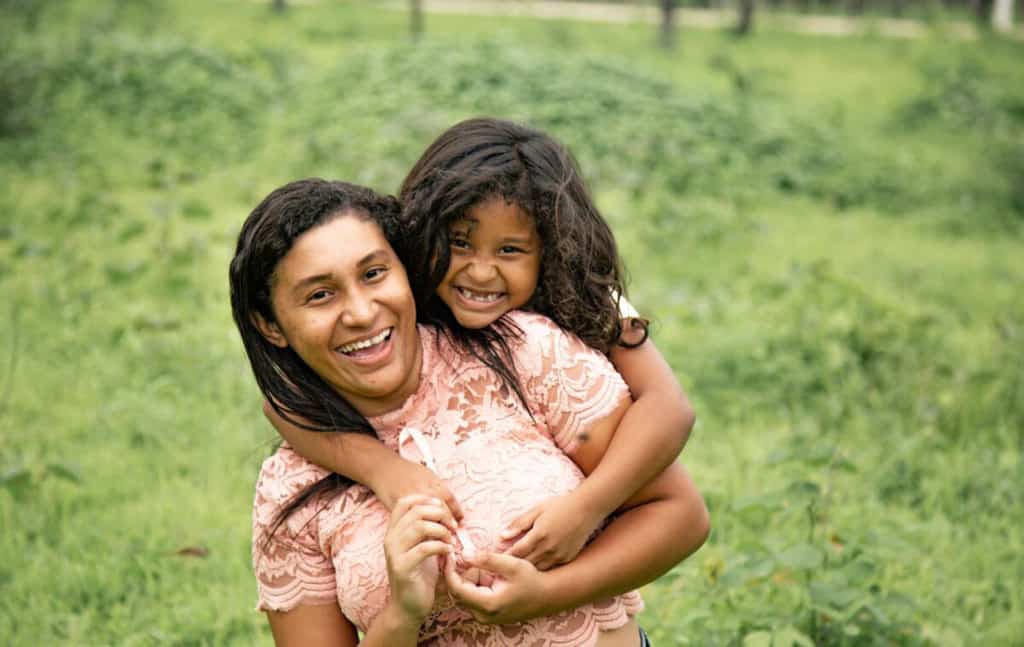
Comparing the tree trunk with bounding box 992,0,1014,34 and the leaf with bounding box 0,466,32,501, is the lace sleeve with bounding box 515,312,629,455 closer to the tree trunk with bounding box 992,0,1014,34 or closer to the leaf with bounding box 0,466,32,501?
the leaf with bounding box 0,466,32,501

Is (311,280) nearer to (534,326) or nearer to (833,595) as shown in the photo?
(534,326)

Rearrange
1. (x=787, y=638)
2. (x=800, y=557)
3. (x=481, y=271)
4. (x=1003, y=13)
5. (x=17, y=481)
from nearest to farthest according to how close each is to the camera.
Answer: (x=481, y=271) → (x=787, y=638) → (x=800, y=557) → (x=17, y=481) → (x=1003, y=13)

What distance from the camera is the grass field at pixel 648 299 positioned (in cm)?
331

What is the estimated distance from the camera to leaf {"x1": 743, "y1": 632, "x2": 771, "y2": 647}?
264 cm

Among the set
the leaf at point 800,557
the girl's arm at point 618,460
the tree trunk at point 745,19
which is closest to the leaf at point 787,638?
the leaf at point 800,557

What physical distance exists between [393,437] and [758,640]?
1.20 m

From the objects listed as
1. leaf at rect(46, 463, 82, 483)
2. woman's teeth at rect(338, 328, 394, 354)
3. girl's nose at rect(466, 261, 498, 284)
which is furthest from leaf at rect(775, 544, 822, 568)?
leaf at rect(46, 463, 82, 483)

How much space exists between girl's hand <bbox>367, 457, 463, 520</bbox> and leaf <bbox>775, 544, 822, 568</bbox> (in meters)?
1.27

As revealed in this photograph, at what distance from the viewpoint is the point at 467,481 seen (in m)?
1.90

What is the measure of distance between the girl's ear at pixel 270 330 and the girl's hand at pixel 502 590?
54cm

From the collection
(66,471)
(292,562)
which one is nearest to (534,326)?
(292,562)

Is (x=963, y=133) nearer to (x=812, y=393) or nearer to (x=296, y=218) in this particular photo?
(x=812, y=393)

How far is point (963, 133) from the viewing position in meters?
11.1

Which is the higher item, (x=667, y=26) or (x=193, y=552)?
(x=667, y=26)
